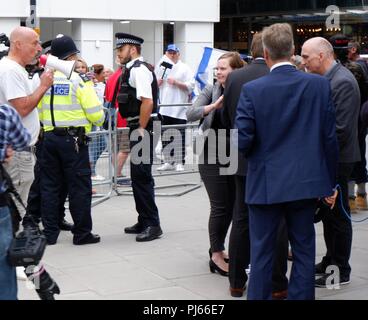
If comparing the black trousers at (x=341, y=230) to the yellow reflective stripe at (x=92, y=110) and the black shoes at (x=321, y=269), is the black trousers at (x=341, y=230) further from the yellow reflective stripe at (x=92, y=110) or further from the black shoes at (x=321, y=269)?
the yellow reflective stripe at (x=92, y=110)

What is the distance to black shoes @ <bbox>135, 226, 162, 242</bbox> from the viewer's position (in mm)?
7075

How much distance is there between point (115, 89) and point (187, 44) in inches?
408

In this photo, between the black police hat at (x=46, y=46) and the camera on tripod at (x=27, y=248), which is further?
the black police hat at (x=46, y=46)

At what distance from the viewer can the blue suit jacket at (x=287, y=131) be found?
14.3 ft

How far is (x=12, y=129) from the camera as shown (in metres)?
3.86

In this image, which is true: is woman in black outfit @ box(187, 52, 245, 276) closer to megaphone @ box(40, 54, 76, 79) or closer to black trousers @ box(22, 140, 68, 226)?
megaphone @ box(40, 54, 76, 79)

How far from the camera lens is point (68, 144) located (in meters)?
6.78

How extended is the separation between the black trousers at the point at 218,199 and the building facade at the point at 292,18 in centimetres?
1879

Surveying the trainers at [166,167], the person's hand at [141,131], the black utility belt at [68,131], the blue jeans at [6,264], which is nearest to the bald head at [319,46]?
the person's hand at [141,131]

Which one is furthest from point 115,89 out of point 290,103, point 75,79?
point 290,103

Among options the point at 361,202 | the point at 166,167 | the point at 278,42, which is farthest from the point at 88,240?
the point at 166,167

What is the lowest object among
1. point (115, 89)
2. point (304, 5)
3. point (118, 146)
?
point (118, 146)

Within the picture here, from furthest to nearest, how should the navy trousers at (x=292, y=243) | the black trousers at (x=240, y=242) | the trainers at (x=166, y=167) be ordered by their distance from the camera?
1. the trainers at (x=166, y=167)
2. the black trousers at (x=240, y=242)
3. the navy trousers at (x=292, y=243)

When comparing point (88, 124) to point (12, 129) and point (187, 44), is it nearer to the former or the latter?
point (12, 129)
